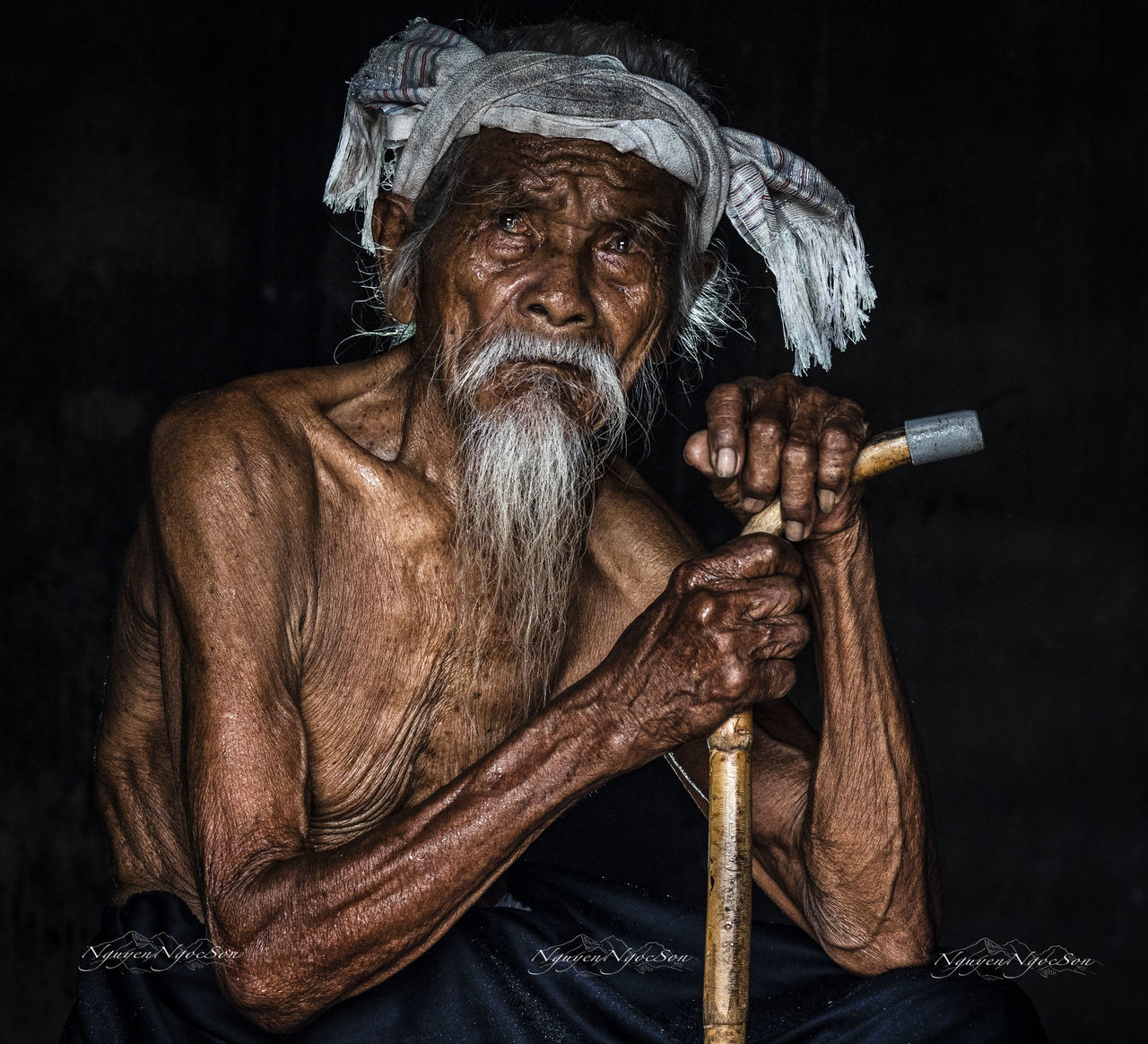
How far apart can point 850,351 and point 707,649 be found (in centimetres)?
240

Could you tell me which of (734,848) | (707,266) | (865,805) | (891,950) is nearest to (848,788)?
(865,805)

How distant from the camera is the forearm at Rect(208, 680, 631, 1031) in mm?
2107

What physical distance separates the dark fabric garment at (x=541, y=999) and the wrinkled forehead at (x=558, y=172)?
4.13ft

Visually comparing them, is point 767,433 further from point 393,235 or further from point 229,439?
point 393,235

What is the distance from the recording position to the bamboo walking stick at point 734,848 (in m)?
2.08

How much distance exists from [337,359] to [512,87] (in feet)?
5.22

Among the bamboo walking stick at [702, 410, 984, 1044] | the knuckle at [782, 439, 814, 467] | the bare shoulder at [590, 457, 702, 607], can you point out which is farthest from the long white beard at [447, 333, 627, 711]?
the bamboo walking stick at [702, 410, 984, 1044]

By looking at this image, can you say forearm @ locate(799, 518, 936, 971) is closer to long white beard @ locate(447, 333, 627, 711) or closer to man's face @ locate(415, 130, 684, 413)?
long white beard @ locate(447, 333, 627, 711)

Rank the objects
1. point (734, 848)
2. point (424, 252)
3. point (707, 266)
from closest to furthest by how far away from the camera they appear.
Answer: point (734, 848), point (424, 252), point (707, 266)

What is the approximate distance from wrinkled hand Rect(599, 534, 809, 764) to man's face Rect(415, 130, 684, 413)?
0.55 metres

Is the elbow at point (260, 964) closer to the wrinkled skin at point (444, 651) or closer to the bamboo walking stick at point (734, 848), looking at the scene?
the wrinkled skin at point (444, 651)

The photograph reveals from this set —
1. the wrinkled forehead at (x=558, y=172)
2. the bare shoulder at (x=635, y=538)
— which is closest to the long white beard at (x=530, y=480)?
the bare shoulder at (x=635, y=538)

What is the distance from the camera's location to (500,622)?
8.95 ft

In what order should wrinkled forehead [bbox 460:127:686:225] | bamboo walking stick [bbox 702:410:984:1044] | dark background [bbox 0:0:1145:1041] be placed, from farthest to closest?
dark background [bbox 0:0:1145:1041]
wrinkled forehead [bbox 460:127:686:225]
bamboo walking stick [bbox 702:410:984:1044]
